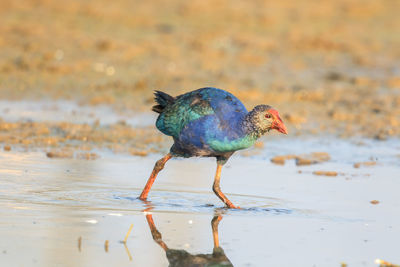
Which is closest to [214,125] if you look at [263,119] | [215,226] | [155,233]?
[263,119]

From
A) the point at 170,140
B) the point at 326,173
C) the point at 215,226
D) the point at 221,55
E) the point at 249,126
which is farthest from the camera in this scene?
the point at 221,55

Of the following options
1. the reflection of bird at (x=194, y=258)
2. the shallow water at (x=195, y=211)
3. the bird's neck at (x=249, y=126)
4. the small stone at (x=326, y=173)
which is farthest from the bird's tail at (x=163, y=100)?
the reflection of bird at (x=194, y=258)

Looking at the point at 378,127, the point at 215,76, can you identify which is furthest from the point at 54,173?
the point at 215,76

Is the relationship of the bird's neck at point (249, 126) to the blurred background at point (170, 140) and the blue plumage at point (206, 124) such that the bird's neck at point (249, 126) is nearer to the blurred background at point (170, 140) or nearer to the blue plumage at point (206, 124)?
the blue plumage at point (206, 124)

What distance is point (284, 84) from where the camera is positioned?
1502 cm

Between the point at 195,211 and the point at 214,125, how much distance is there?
79cm

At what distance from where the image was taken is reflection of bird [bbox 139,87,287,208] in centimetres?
744

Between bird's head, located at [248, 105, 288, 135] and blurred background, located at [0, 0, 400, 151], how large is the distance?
4516mm

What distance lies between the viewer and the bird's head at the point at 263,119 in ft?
24.4

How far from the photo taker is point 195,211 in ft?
24.8

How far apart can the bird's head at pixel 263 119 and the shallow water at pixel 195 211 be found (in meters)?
0.77

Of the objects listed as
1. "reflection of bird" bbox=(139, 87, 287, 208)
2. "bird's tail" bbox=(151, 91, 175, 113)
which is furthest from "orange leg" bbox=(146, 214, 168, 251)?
"bird's tail" bbox=(151, 91, 175, 113)

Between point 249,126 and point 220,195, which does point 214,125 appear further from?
point 220,195

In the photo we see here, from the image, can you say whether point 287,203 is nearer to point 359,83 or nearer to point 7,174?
point 7,174
